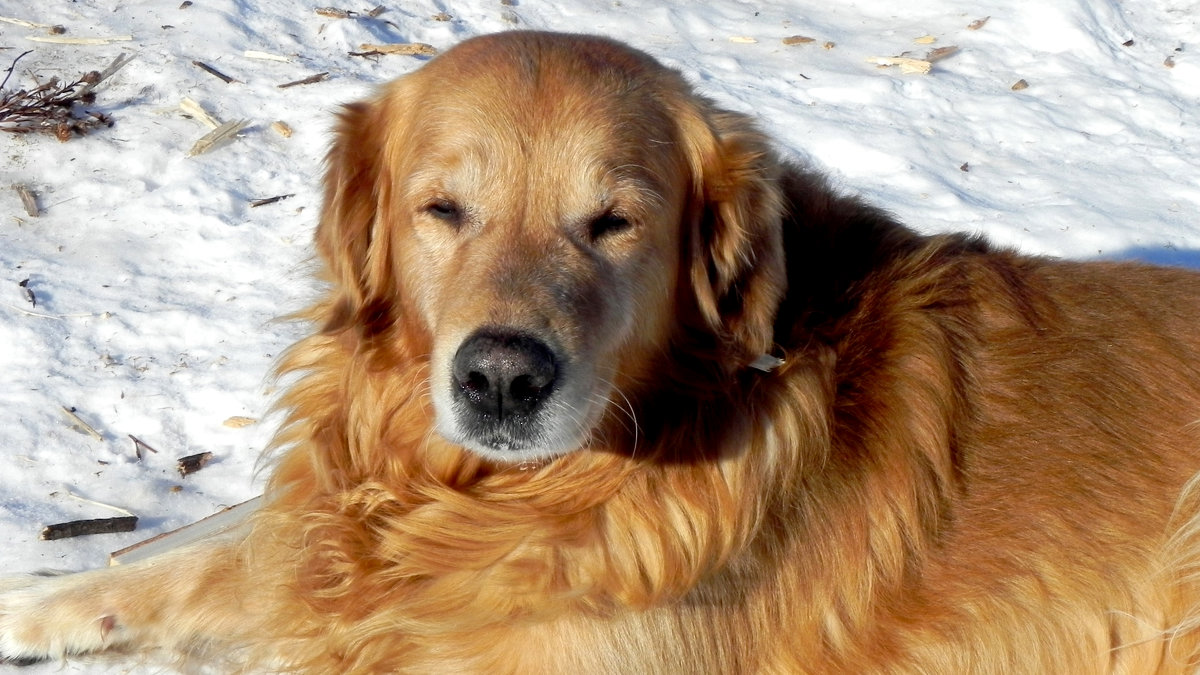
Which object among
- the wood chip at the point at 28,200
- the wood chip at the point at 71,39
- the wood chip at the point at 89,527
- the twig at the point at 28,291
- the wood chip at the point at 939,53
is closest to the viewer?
the wood chip at the point at 89,527

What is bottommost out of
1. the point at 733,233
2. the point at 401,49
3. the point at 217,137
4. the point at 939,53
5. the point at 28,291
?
the point at 28,291

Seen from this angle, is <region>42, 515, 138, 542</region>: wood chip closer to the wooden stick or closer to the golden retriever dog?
the wooden stick

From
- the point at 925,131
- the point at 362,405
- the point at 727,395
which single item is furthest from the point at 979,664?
the point at 925,131

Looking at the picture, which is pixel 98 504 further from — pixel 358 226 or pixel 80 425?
pixel 358 226

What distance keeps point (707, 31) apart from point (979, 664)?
5.70 m

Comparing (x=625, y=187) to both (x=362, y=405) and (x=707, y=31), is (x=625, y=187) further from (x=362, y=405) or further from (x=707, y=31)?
(x=707, y=31)

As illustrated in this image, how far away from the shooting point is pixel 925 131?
698cm

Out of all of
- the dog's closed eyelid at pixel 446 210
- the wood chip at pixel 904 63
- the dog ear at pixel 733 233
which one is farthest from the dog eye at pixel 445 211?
the wood chip at pixel 904 63

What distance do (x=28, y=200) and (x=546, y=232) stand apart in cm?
375

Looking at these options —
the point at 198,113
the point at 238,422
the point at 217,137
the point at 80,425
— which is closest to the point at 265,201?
the point at 217,137

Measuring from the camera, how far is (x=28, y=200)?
18.3 feet

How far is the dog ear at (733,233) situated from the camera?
3.16 m

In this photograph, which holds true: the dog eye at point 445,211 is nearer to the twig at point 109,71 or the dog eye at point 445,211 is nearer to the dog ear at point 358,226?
the dog ear at point 358,226

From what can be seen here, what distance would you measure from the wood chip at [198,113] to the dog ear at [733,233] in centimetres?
379
